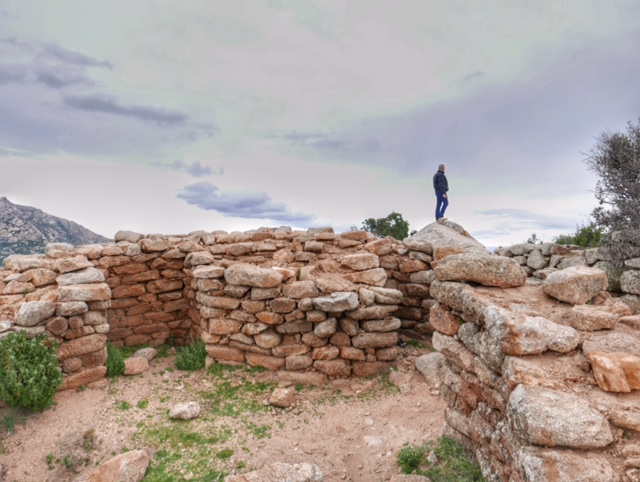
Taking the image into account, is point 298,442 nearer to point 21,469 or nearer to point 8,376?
point 21,469

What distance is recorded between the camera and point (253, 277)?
601 cm

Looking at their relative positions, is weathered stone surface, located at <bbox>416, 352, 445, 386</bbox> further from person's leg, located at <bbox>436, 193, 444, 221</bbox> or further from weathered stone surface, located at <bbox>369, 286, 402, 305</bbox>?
person's leg, located at <bbox>436, 193, 444, 221</bbox>

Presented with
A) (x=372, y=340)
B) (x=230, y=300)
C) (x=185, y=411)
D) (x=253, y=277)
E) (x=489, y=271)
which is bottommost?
(x=185, y=411)

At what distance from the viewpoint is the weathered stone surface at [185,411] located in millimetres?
5059

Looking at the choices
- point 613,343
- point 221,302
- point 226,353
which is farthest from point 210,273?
point 613,343

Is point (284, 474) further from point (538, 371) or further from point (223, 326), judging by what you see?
point (223, 326)

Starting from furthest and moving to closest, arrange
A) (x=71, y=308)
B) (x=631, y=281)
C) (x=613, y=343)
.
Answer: (x=631, y=281), (x=71, y=308), (x=613, y=343)

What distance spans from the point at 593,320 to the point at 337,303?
3401 mm

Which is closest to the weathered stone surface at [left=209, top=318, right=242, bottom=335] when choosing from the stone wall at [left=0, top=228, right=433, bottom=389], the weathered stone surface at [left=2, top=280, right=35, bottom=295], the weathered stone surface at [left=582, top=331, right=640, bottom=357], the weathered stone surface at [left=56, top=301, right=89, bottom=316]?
the stone wall at [left=0, top=228, right=433, bottom=389]

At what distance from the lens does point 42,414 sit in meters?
4.81

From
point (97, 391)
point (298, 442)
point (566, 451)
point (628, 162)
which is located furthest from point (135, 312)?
point (628, 162)

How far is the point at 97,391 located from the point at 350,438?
3.73 m

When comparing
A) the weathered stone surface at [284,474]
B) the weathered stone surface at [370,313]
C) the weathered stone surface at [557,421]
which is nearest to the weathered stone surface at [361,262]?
the weathered stone surface at [370,313]

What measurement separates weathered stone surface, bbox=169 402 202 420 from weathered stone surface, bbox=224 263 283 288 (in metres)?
1.89
